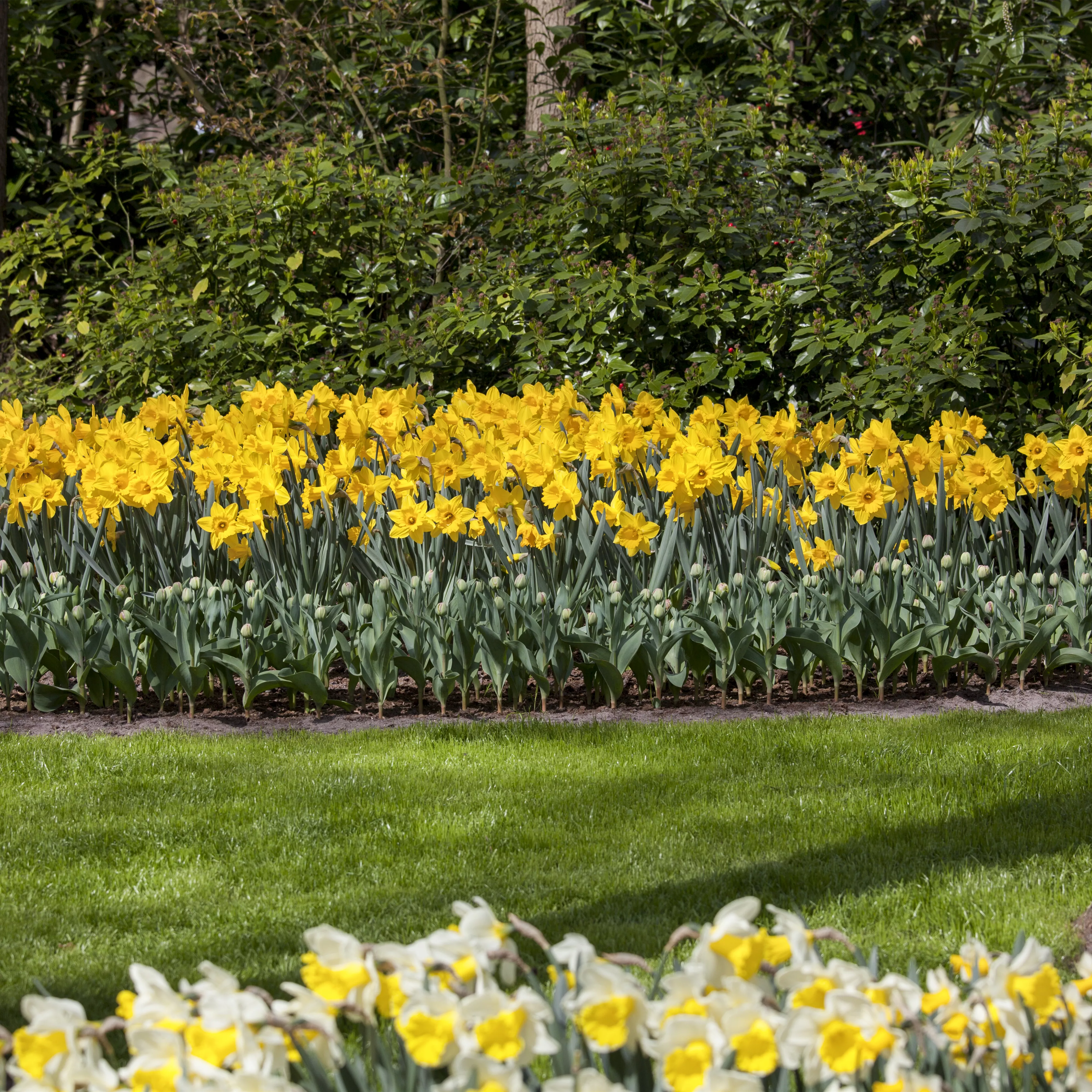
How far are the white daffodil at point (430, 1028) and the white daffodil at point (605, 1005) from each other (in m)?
0.13

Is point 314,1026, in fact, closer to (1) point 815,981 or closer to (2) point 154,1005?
(2) point 154,1005

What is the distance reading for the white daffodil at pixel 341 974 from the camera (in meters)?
1.48

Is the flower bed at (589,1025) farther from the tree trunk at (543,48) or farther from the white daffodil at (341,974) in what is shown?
the tree trunk at (543,48)

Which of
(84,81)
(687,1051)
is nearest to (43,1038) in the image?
(687,1051)

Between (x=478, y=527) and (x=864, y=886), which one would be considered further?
(x=478, y=527)

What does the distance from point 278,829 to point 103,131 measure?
22.0 feet

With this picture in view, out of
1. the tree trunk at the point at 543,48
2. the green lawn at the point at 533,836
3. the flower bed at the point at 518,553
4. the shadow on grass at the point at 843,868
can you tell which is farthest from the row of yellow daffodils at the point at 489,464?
the tree trunk at the point at 543,48

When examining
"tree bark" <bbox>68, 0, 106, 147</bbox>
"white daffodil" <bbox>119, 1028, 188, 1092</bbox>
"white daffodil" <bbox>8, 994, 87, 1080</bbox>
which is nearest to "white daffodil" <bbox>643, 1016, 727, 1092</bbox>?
"white daffodil" <bbox>119, 1028, 188, 1092</bbox>

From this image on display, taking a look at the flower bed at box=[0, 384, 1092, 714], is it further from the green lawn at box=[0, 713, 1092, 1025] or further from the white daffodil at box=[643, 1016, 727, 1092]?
the white daffodil at box=[643, 1016, 727, 1092]

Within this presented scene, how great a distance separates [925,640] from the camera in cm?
425

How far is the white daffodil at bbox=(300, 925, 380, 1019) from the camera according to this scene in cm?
148

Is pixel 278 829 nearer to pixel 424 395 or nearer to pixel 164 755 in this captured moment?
pixel 164 755

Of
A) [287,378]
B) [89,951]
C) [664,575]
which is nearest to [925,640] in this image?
[664,575]

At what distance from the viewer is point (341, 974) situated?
58.7 inches
